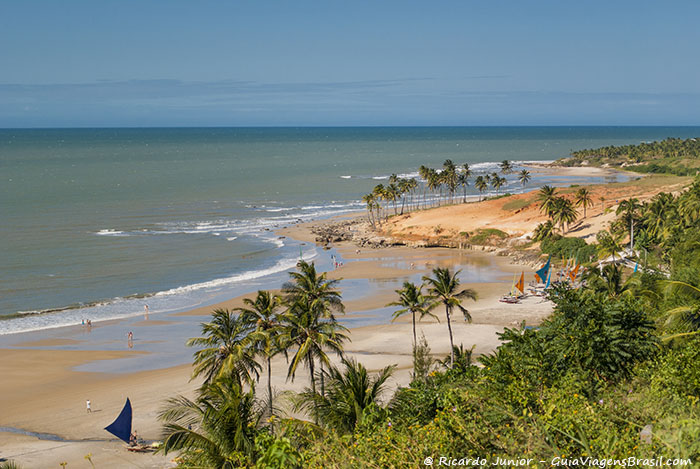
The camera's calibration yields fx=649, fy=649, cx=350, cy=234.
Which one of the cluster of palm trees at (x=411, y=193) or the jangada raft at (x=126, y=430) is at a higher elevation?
the cluster of palm trees at (x=411, y=193)

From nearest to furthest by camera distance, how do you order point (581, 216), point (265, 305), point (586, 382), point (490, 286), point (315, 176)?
point (586, 382) → point (265, 305) → point (490, 286) → point (581, 216) → point (315, 176)

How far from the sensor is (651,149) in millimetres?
191000

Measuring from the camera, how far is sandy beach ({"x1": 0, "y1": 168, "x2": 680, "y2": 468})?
32.7 m

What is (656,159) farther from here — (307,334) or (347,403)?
(347,403)

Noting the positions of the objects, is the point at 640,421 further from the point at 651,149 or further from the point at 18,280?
the point at 651,149

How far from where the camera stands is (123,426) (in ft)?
100

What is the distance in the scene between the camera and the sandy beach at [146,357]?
3269 centimetres

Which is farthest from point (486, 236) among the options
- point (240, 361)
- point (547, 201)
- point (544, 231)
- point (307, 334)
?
point (240, 361)

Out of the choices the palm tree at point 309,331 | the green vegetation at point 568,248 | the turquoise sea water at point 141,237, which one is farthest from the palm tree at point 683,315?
the green vegetation at point 568,248

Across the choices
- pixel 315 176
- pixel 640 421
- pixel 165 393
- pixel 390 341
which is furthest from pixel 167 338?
pixel 315 176

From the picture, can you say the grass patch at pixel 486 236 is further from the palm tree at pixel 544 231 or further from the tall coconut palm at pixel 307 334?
the tall coconut palm at pixel 307 334

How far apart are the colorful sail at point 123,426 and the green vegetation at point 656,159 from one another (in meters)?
133

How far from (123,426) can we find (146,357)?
15322 millimetres

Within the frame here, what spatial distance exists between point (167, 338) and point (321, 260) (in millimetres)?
29876
